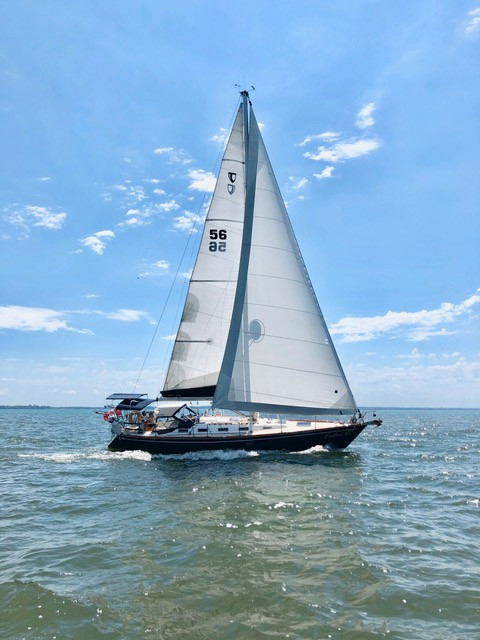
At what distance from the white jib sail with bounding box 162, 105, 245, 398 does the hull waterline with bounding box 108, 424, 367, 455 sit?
12.0 feet

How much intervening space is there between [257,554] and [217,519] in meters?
3.15

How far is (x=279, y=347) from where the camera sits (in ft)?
80.1

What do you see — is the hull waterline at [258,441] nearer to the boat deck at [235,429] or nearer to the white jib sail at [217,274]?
the boat deck at [235,429]

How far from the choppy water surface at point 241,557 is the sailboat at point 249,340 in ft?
16.7

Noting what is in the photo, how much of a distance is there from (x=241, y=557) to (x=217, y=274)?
2010 cm

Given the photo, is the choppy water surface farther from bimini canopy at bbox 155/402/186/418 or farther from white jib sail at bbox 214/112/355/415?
bimini canopy at bbox 155/402/186/418

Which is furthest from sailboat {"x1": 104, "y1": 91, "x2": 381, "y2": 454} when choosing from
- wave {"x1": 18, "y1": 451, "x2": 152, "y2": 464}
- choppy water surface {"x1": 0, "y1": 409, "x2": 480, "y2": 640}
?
choppy water surface {"x1": 0, "y1": 409, "x2": 480, "y2": 640}

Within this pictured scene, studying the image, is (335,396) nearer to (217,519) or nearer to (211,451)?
(211,451)

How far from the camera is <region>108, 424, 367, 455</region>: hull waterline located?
2462cm

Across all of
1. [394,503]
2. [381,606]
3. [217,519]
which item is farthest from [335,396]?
[381,606]

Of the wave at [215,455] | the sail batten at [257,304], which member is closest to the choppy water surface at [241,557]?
the wave at [215,455]

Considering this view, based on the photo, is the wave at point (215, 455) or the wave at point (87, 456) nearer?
the wave at point (215, 455)

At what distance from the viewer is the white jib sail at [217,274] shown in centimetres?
2809

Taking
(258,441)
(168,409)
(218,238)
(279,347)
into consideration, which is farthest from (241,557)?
(218,238)
